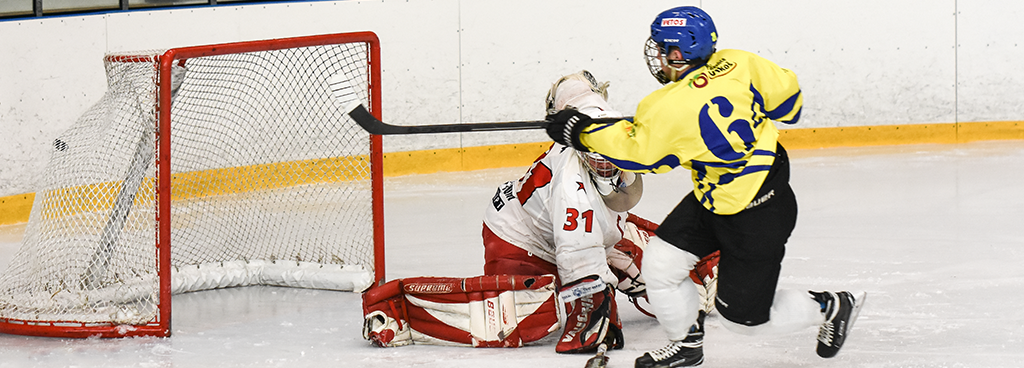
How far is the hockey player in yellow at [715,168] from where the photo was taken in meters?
2.45

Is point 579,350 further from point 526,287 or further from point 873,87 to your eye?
point 873,87

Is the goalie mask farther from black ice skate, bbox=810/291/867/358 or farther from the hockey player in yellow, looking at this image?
black ice skate, bbox=810/291/867/358

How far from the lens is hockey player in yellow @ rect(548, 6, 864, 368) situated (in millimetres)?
2447

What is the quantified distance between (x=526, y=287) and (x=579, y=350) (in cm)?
24

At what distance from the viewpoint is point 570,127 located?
2572 millimetres

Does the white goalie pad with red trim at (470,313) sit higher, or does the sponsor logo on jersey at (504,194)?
the sponsor logo on jersey at (504,194)

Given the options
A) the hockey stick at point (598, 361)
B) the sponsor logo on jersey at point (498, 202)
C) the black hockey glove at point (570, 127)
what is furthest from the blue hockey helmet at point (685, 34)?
the sponsor logo on jersey at point (498, 202)

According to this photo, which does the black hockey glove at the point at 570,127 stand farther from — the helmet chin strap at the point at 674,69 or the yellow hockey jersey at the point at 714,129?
the helmet chin strap at the point at 674,69

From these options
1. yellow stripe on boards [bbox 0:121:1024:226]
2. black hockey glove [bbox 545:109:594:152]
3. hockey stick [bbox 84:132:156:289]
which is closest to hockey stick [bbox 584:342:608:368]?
black hockey glove [bbox 545:109:594:152]

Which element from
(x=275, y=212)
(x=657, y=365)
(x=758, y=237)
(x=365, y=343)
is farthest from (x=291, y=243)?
(x=758, y=237)

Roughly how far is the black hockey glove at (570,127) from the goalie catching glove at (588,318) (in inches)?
21.1

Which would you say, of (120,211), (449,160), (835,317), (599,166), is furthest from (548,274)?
(449,160)

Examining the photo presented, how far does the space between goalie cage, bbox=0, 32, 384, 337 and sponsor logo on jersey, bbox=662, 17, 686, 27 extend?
1.44 m

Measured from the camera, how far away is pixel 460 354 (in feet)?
10.0
